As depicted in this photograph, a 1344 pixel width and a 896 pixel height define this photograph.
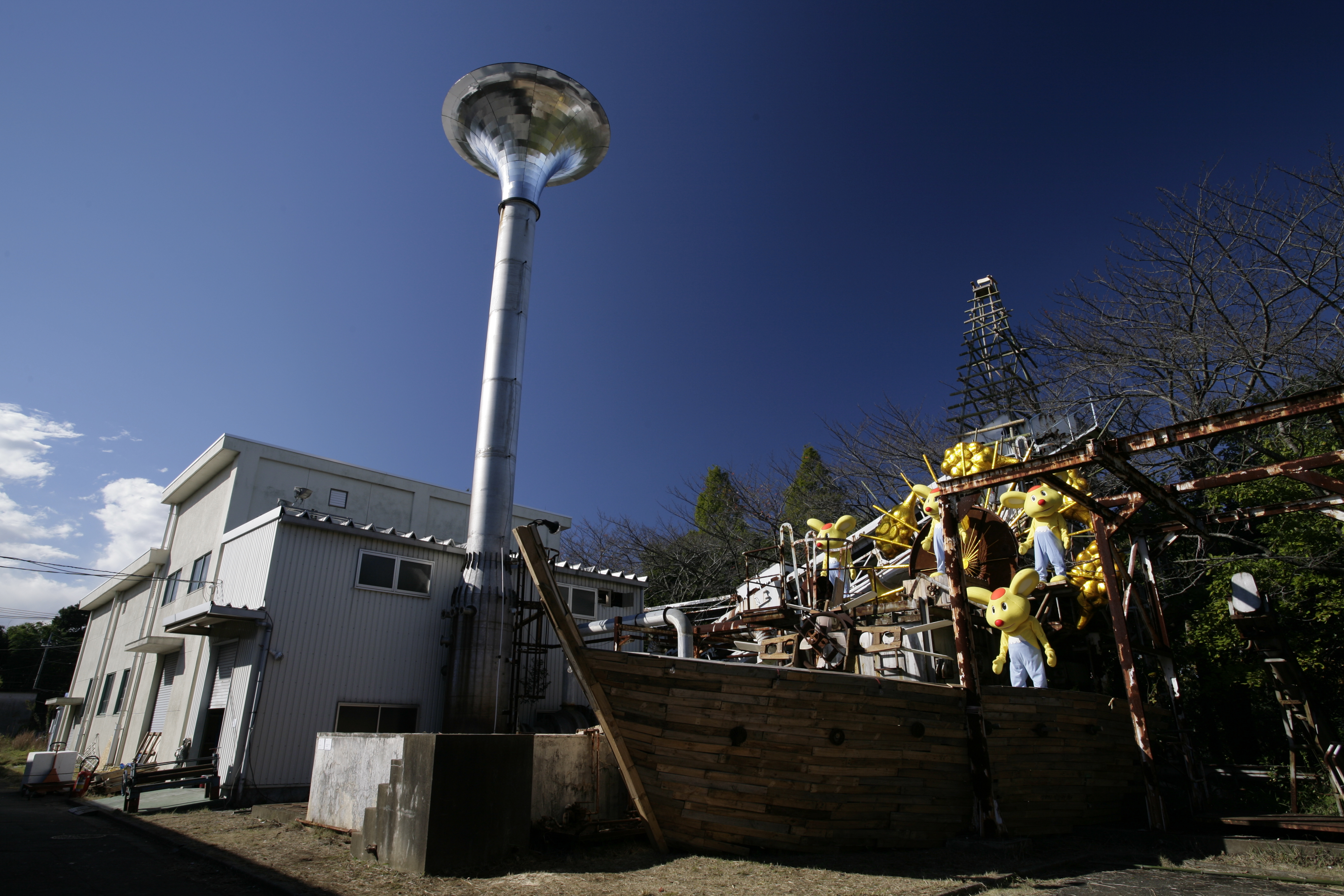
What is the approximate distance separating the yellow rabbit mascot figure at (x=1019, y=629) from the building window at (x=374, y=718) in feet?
35.2

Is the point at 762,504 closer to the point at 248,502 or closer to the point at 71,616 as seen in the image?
the point at 248,502

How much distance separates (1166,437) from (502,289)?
602 inches

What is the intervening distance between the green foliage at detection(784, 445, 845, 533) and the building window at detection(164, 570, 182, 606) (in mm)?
17900

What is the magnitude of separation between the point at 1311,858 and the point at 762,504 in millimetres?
24737

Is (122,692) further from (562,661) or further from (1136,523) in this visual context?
(1136,523)

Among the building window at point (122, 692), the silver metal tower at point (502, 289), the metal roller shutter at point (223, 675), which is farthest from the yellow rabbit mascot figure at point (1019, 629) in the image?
the building window at point (122, 692)

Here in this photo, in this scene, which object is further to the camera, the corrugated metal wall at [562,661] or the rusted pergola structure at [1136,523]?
the corrugated metal wall at [562,661]

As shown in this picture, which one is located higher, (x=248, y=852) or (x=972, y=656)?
(x=972, y=656)

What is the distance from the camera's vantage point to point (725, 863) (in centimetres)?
711

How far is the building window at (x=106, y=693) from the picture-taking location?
2312 centimetres

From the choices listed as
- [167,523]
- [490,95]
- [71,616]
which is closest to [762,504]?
[490,95]

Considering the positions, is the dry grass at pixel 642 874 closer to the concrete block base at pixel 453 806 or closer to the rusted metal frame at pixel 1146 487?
the concrete block base at pixel 453 806

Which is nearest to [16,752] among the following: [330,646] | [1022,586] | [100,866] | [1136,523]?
[330,646]

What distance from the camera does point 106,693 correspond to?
2361 centimetres
